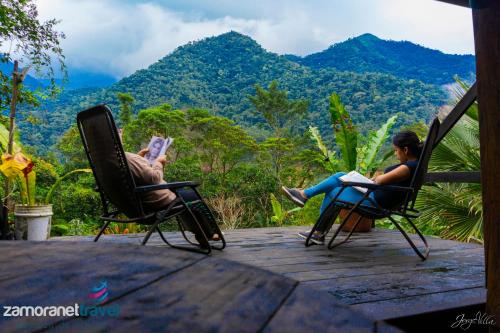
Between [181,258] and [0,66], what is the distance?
8.34m

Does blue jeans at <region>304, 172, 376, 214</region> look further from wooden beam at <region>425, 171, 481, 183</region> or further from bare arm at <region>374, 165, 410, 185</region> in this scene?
wooden beam at <region>425, 171, 481, 183</region>

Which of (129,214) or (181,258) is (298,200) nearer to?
(129,214)

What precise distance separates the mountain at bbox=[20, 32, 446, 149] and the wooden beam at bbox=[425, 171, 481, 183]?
615 inches

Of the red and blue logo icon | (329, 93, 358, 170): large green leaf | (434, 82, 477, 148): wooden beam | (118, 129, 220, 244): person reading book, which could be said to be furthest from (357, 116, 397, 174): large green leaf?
the red and blue logo icon

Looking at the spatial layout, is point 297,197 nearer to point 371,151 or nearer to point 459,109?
point 459,109

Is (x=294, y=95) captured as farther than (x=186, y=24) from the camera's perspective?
No

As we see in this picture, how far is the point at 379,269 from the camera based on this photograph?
7.45 feet

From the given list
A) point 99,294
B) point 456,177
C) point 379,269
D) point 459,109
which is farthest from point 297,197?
point 99,294

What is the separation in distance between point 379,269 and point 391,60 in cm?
3694

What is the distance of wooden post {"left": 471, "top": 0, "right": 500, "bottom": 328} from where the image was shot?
47.1 inches

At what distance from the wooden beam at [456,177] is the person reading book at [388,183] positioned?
0.75m

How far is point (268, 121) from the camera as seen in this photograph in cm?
1969

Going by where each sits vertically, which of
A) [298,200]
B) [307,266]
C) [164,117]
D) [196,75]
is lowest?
[307,266]

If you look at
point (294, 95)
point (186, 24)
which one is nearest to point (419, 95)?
point (294, 95)
